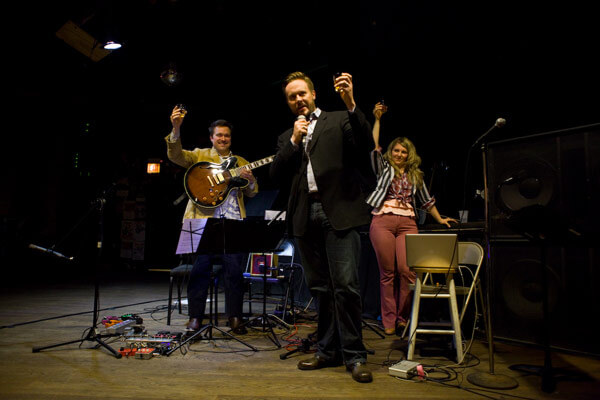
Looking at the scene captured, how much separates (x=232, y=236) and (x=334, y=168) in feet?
3.62

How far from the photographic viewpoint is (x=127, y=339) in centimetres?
339

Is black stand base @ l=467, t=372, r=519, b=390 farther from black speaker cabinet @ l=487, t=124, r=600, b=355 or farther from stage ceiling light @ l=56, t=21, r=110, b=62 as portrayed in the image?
stage ceiling light @ l=56, t=21, r=110, b=62

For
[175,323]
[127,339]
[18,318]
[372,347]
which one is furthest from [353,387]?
[18,318]

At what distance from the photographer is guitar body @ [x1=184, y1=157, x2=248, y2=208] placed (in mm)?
3781

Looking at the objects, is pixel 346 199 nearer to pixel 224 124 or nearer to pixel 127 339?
pixel 224 124

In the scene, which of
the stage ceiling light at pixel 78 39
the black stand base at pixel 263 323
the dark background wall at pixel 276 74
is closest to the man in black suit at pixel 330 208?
the black stand base at pixel 263 323

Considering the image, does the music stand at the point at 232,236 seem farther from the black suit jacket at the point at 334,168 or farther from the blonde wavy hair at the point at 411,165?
the blonde wavy hair at the point at 411,165

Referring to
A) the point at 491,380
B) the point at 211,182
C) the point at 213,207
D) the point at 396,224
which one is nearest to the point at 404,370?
the point at 491,380

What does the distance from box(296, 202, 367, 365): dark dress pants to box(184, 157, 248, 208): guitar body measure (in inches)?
56.6

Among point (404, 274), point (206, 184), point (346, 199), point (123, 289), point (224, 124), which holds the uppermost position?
point (224, 124)

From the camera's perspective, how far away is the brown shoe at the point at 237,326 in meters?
3.75

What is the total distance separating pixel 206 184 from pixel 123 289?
4527mm

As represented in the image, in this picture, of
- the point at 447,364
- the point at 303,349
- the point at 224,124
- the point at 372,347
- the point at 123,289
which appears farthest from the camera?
the point at 123,289

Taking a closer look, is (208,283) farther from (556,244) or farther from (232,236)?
(556,244)
